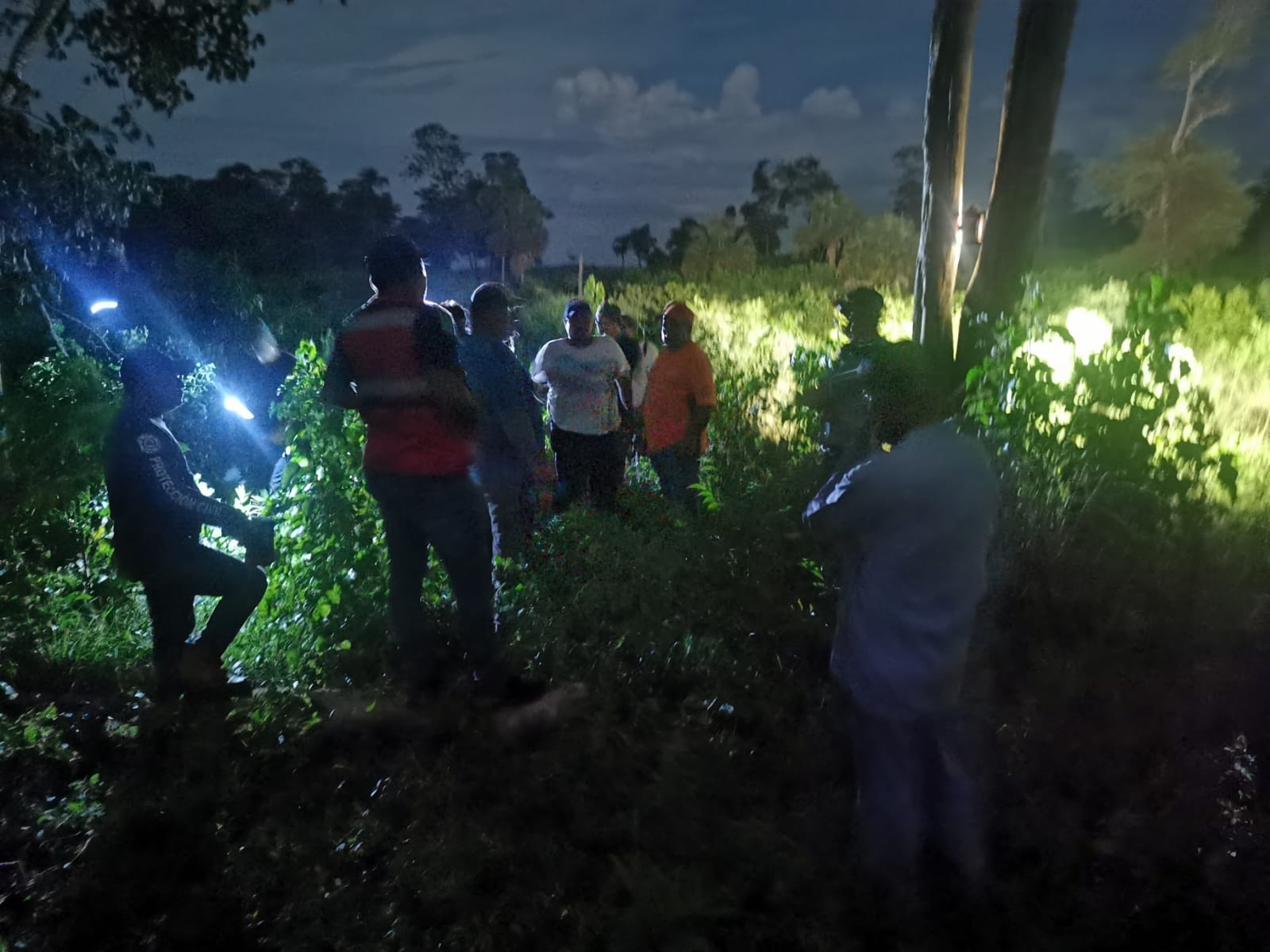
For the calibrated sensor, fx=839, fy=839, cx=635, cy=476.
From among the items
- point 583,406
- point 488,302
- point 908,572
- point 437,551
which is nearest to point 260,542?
point 437,551

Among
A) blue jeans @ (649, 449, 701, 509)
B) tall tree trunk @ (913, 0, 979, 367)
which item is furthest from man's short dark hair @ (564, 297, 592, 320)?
tall tree trunk @ (913, 0, 979, 367)

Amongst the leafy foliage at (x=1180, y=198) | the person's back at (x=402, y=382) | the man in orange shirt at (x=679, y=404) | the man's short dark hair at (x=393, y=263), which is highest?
the leafy foliage at (x=1180, y=198)

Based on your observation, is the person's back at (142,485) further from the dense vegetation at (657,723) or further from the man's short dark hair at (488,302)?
the man's short dark hair at (488,302)

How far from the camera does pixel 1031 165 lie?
4.96m

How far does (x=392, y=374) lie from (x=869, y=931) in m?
2.39

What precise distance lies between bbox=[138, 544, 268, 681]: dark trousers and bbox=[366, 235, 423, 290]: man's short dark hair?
1.33 meters

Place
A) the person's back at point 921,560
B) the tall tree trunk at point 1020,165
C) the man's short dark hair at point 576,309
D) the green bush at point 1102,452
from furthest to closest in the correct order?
the man's short dark hair at point 576,309 → the tall tree trunk at point 1020,165 → the green bush at point 1102,452 → the person's back at point 921,560

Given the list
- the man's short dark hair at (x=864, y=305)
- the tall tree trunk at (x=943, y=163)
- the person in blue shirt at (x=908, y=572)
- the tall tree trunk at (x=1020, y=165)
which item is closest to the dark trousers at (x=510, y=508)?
the man's short dark hair at (x=864, y=305)

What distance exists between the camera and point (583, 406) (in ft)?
16.7

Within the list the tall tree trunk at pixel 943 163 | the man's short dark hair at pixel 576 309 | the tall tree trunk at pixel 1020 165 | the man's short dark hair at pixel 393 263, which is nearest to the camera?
the man's short dark hair at pixel 393 263

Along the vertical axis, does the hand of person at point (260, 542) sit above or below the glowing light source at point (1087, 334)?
below

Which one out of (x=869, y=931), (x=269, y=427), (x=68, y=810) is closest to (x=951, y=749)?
(x=869, y=931)

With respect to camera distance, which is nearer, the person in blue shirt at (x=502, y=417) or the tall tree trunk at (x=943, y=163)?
the person in blue shirt at (x=502, y=417)

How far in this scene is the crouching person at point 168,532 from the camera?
3.22 m
